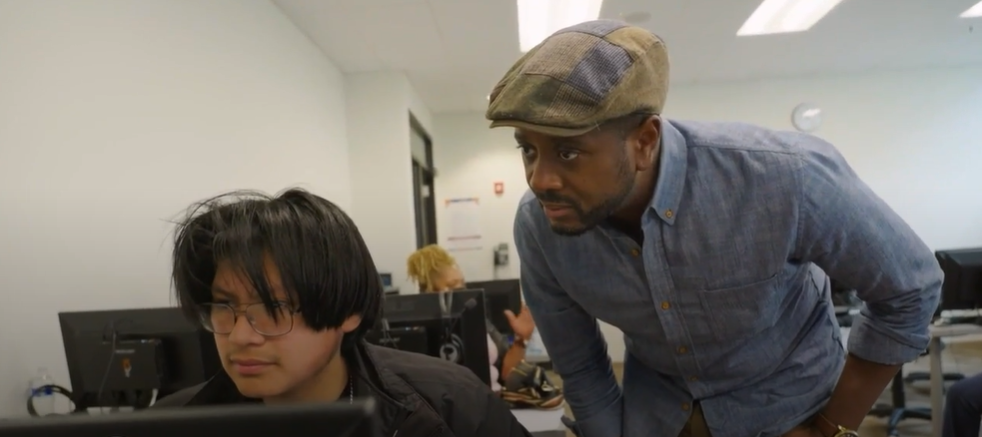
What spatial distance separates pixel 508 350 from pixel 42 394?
5.40 feet

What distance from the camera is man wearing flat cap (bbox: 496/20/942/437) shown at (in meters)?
0.86

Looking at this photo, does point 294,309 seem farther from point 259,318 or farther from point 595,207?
point 595,207

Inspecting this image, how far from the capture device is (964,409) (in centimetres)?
248

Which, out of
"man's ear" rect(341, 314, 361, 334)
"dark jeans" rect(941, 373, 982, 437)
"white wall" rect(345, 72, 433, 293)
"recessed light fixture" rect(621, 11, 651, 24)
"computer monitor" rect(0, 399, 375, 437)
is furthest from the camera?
"white wall" rect(345, 72, 433, 293)

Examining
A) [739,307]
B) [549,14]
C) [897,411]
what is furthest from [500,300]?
[897,411]

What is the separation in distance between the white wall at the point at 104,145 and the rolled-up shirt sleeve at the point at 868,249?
6.14 ft

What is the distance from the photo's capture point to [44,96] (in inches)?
66.1

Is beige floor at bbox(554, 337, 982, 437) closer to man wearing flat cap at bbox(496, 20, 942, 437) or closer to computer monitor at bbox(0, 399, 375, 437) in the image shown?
man wearing flat cap at bbox(496, 20, 942, 437)

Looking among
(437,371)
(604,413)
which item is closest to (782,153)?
(604,413)

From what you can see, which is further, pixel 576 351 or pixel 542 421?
pixel 542 421

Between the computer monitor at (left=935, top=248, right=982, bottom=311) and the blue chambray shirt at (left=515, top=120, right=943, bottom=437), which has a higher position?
the blue chambray shirt at (left=515, top=120, right=943, bottom=437)

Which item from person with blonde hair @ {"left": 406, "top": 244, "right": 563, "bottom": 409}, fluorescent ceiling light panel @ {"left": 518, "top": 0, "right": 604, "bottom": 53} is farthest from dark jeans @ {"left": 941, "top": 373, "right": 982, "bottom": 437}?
fluorescent ceiling light panel @ {"left": 518, "top": 0, "right": 604, "bottom": 53}

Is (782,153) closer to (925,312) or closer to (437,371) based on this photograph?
(925,312)

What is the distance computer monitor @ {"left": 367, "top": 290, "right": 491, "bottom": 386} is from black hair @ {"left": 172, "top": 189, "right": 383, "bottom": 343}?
777mm
